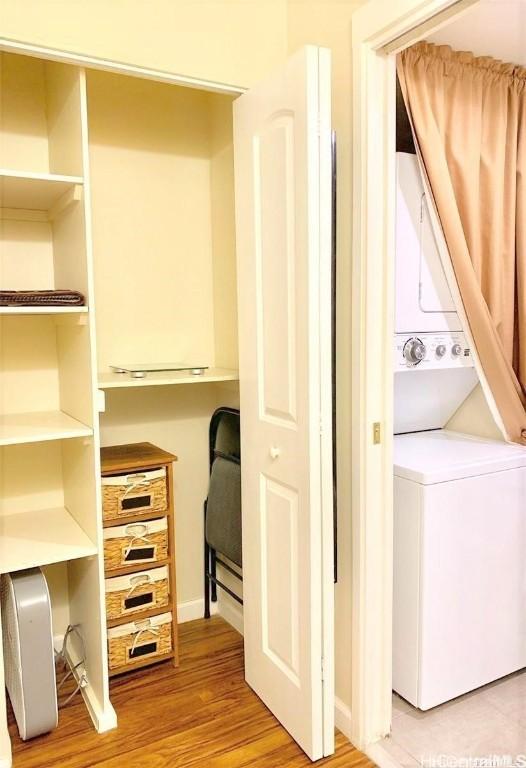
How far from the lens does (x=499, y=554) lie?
7.10 ft

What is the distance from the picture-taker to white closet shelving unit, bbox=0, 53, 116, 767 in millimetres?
1868

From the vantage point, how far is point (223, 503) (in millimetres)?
2479

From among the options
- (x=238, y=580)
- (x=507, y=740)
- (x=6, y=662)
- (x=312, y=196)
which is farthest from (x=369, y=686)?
(x=312, y=196)

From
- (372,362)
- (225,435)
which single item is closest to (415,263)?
(372,362)

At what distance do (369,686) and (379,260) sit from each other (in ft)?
4.37

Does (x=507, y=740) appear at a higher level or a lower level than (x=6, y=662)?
lower

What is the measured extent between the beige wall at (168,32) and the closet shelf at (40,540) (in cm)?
151

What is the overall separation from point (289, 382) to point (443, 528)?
76 centimetres

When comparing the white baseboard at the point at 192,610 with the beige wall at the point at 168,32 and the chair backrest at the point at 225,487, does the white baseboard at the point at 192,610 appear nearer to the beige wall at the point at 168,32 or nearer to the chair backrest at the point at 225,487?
the chair backrest at the point at 225,487

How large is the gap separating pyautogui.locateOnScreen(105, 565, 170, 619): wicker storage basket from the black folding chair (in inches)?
11.3

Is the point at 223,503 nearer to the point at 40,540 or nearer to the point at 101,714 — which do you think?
the point at 40,540

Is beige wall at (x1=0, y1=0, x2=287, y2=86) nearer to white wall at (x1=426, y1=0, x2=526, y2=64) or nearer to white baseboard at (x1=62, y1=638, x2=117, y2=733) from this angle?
white wall at (x1=426, y1=0, x2=526, y2=64)

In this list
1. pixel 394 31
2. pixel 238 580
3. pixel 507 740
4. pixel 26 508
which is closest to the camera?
pixel 394 31

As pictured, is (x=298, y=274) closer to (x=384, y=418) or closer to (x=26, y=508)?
(x=384, y=418)
